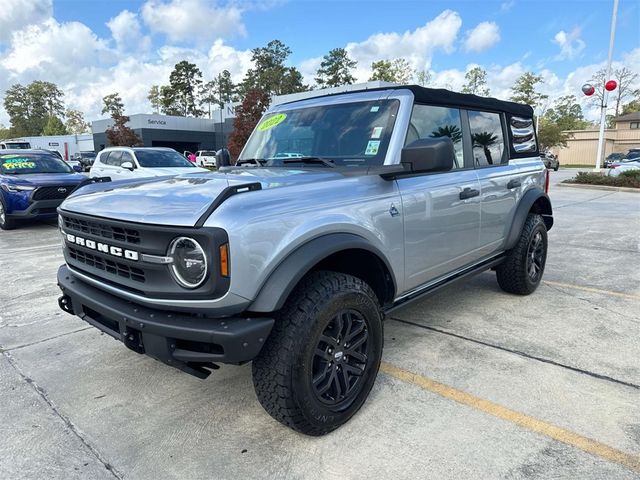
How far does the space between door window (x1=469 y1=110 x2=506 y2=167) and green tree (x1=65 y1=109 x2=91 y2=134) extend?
12567cm

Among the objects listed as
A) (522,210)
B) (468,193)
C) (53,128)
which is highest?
(53,128)

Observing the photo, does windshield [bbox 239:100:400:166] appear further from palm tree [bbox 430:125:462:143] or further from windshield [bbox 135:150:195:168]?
windshield [bbox 135:150:195:168]

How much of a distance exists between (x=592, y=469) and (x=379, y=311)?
128cm

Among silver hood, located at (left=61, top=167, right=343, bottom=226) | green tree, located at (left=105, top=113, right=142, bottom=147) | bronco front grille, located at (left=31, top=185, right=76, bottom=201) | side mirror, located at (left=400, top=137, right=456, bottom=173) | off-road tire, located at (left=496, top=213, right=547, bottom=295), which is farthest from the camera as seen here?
green tree, located at (left=105, top=113, right=142, bottom=147)

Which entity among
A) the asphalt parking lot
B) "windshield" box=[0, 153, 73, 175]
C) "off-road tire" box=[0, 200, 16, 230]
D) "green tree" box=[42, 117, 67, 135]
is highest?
"green tree" box=[42, 117, 67, 135]

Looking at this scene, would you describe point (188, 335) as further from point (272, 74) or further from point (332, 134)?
point (272, 74)

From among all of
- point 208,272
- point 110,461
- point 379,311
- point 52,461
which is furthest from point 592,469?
point 52,461

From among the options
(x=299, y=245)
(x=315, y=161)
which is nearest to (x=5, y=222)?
(x=315, y=161)

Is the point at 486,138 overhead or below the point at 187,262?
overhead

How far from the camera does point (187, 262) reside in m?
2.13

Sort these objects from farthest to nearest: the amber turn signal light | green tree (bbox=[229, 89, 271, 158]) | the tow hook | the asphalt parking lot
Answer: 1. green tree (bbox=[229, 89, 271, 158])
2. the tow hook
3. the asphalt parking lot
4. the amber turn signal light

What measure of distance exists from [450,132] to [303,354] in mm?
→ 2290

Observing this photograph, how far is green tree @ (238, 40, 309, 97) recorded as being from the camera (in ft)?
228

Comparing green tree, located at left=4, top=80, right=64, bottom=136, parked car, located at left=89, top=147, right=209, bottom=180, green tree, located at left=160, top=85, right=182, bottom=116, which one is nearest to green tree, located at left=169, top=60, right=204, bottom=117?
green tree, located at left=160, top=85, right=182, bottom=116
